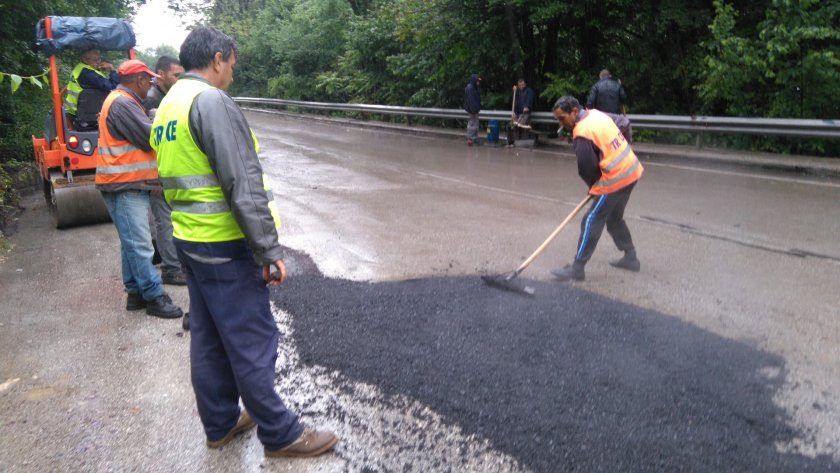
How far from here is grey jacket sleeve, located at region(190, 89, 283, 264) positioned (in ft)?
9.02

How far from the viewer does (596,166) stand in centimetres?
550

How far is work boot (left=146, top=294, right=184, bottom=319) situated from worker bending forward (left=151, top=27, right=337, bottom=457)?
1.97m

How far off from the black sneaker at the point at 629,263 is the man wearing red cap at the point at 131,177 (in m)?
3.69

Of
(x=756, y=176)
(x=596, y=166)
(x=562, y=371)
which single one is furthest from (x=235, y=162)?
(x=756, y=176)

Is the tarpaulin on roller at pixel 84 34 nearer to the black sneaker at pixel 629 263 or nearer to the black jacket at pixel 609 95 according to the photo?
the black sneaker at pixel 629 263

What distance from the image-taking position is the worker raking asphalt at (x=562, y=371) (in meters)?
3.04

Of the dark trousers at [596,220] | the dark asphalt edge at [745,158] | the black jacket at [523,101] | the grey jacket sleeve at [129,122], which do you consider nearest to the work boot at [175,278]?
the grey jacket sleeve at [129,122]

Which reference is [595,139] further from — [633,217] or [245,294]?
[245,294]

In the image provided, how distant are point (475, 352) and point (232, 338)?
1621mm

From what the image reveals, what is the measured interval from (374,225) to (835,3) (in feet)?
30.3

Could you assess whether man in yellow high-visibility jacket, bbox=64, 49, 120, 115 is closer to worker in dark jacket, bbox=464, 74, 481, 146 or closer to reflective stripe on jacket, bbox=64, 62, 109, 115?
reflective stripe on jacket, bbox=64, 62, 109, 115

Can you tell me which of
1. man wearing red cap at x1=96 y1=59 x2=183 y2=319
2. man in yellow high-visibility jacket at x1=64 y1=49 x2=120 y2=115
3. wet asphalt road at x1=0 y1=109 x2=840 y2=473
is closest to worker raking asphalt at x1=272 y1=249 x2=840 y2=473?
wet asphalt road at x1=0 y1=109 x2=840 y2=473

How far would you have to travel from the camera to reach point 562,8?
1471 centimetres

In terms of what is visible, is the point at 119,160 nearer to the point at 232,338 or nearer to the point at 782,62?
the point at 232,338
